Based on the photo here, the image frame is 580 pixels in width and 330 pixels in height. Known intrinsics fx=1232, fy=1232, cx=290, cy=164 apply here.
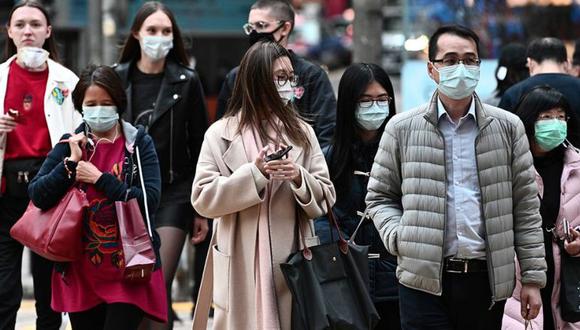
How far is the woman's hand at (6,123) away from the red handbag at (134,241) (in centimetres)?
125

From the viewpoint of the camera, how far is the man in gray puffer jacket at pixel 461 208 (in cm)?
543

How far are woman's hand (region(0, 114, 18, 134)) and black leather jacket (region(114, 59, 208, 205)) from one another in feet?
2.80

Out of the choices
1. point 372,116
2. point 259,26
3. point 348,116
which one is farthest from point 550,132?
point 259,26

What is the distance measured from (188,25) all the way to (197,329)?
22939 millimetres

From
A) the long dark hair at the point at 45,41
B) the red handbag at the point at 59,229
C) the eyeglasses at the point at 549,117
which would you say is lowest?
the red handbag at the point at 59,229

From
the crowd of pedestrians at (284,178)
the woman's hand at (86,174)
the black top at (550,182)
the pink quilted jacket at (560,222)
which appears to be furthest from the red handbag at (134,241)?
the black top at (550,182)

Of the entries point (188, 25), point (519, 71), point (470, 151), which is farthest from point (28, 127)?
point (188, 25)

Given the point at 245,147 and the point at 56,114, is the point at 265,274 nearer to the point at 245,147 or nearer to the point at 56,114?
the point at 245,147

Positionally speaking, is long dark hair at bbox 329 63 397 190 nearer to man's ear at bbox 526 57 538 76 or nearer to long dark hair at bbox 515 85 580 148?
long dark hair at bbox 515 85 580 148

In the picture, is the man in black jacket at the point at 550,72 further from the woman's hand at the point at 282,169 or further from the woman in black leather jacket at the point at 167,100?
the woman's hand at the point at 282,169

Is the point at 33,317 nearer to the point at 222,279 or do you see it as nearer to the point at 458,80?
the point at 222,279

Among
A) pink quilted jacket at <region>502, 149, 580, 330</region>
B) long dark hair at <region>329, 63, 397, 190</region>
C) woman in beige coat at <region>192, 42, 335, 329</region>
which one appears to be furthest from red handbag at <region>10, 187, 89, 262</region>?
pink quilted jacket at <region>502, 149, 580, 330</region>

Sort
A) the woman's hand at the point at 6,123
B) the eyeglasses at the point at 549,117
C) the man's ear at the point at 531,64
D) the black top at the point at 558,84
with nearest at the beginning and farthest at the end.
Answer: the eyeglasses at the point at 549,117, the woman's hand at the point at 6,123, the black top at the point at 558,84, the man's ear at the point at 531,64

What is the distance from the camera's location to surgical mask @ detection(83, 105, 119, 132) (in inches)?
255
